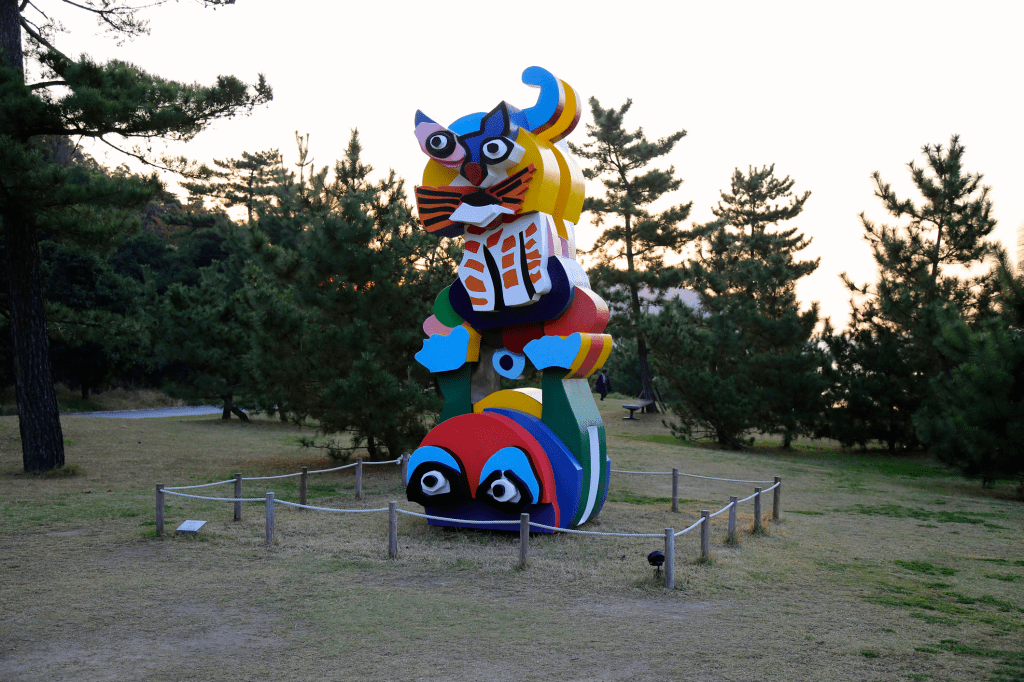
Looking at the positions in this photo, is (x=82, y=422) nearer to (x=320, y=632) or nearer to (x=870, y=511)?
(x=320, y=632)

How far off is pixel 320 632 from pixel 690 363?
53.1 ft

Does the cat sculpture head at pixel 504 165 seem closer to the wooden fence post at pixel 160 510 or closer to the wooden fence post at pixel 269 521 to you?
the wooden fence post at pixel 269 521

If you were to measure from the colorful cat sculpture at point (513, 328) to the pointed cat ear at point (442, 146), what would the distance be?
0.6 inches

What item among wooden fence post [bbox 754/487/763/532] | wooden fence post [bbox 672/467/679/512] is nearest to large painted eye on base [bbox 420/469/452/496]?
wooden fence post [bbox 754/487/763/532]

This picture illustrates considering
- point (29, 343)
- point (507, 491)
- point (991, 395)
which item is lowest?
point (507, 491)

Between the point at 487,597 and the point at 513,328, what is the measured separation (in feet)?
Answer: 11.8

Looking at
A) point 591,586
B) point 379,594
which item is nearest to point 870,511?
point 591,586

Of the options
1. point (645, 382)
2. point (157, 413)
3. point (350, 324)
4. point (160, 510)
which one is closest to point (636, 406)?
point (645, 382)

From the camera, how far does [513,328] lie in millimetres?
9242

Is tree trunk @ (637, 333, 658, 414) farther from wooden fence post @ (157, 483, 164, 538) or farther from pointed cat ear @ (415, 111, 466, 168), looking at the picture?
wooden fence post @ (157, 483, 164, 538)

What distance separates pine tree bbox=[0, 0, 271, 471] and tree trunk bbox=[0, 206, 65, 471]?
17 mm

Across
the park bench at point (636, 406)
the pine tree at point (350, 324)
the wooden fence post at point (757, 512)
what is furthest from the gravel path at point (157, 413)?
the wooden fence post at point (757, 512)

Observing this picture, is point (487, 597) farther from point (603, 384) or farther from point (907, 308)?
point (603, 384)

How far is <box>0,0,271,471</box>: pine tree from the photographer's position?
476 inches
